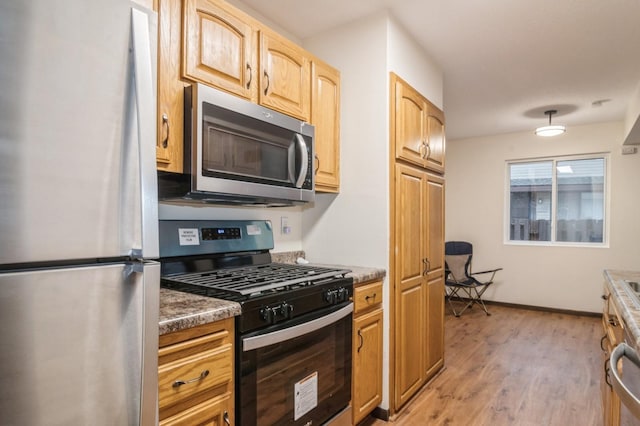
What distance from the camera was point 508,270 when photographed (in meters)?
5.23

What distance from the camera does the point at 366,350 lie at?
6.78 feet

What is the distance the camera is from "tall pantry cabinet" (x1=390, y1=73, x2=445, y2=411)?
2270mm

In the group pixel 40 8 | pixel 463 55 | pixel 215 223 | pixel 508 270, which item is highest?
pixel 463 55

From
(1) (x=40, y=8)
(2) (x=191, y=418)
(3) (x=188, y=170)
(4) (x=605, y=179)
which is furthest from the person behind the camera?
(4) (x=605, y=179)

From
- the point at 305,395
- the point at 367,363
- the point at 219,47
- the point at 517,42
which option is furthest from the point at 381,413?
the point at 517,42

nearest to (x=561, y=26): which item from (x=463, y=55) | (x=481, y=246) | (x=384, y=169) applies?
(x=463, y=55)

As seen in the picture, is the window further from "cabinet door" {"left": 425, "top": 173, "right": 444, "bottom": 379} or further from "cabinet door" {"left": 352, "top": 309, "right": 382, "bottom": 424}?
"cabinet door" {"left": 352, "top": 309, "right": 382, "bottom": 424}

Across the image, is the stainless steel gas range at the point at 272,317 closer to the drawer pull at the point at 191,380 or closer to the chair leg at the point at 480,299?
the drawer pull at the point at 191,380

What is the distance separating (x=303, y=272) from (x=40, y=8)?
1.42 m

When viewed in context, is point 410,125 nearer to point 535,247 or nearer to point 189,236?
point 189,236

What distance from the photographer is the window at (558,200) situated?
4824 millimetres

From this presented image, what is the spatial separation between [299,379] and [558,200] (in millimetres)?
4937

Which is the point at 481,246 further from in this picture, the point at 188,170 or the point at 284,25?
the point at 188,170

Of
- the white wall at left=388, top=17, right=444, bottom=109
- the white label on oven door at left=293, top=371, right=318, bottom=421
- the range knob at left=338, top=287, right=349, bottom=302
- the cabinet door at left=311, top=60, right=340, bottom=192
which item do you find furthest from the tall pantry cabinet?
the white label on oven door at left=293, top=371, right=318, bottom=421
